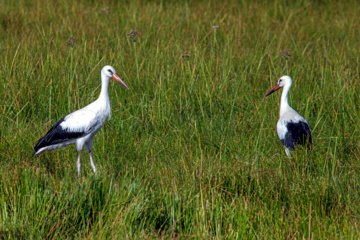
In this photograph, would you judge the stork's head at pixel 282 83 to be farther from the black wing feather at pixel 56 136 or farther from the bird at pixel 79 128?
the black wing feather at pixel 56 136

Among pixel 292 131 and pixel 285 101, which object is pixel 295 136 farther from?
pixel 285 101

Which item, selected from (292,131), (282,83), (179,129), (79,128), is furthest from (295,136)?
(79,128)

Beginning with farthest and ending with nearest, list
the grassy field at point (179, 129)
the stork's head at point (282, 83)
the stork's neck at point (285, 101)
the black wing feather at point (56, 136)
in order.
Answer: the stork's head at point (282, 83) → the stork's neck at point (285, 101) → the black wing feather at point (56, 136) → the grassy field at point (179, 129)

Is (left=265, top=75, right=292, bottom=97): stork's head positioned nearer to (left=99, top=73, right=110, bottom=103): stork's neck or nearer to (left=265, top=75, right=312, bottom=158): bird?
(left=265, top=75, right=312, bottom=158): bird

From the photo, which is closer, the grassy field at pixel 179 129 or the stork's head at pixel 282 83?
the grassy field at pixel 179 129

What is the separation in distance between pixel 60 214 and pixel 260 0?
21.6 feet

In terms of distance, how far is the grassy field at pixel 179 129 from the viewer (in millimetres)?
2785

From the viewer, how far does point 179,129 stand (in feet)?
13.6

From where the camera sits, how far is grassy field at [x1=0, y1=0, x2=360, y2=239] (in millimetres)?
2785

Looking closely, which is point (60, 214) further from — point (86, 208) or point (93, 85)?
point (93, 85)

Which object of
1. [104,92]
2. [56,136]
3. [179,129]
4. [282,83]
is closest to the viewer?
[56,136]

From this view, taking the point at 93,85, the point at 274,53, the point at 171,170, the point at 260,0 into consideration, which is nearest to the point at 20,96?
the point at 93,85

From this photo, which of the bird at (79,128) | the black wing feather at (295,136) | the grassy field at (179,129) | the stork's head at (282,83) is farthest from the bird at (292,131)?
the bird at (79,128)

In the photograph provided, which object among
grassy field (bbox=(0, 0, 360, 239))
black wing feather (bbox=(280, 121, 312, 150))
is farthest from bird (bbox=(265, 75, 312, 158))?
grassy field (bbox=(0, 0, 360, 239))
